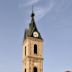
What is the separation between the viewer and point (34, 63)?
62.1 meters

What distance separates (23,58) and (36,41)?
4.80m

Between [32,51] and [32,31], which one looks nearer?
[32,51]

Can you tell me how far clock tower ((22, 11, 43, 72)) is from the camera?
2437 inches

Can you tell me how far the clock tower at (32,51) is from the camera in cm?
6190

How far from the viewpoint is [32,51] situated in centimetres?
6319

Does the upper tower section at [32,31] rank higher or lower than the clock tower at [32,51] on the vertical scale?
higher

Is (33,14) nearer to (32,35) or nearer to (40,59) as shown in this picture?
(32,35)

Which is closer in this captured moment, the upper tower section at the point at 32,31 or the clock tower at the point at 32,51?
the clock tower at the point at 32,51

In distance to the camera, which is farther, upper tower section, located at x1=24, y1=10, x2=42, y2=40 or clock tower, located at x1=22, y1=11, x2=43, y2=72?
upper tower section, located at x1=24, y1=10, x2=42, y2=40

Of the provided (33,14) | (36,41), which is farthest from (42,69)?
(33,14)

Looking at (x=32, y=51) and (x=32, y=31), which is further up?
(x=32, y=31)

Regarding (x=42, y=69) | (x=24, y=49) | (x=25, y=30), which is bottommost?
(x=42, y=69)

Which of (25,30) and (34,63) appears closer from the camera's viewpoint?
(34,63)

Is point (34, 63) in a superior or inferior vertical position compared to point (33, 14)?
inferior
